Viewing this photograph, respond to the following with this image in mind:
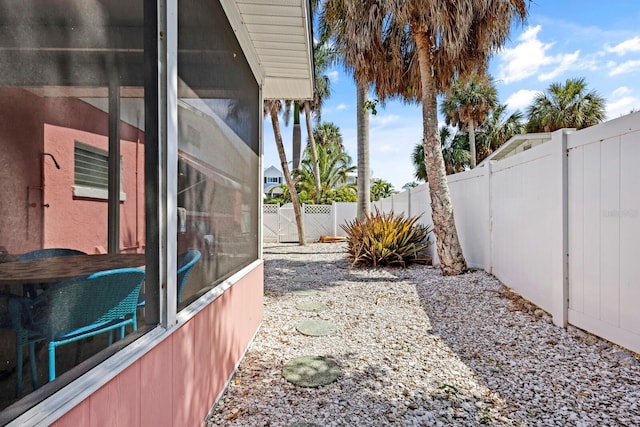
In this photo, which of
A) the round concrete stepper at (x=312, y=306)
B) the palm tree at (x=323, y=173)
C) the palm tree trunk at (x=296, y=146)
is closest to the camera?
the round concrete stepper at (x=312, y=306)

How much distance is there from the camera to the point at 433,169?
613 centimetres

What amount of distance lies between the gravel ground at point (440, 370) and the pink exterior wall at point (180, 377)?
0.28m

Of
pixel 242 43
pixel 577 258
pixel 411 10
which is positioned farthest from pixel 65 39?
pixel 411 10

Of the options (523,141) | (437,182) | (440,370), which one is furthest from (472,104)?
(440,370)

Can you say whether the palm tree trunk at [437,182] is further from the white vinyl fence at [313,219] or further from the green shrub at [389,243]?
the white vinyl fence at [313,219]

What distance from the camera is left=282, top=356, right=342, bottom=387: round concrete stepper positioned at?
8.70 ft

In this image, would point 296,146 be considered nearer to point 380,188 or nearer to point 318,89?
point 380,188

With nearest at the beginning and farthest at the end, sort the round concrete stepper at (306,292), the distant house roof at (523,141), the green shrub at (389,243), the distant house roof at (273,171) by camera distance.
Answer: the round concrete stepper at (306,292) → the green shrub at (389,243) → the distant house roof at (523,141) → the distant house roof at (273,171)

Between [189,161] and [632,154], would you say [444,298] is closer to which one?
[632,154]

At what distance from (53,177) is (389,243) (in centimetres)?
629

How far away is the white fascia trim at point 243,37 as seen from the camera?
2602 mm

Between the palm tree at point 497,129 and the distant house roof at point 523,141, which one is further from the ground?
the palm tree at point 497,129

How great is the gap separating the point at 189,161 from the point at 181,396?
117 centimetres

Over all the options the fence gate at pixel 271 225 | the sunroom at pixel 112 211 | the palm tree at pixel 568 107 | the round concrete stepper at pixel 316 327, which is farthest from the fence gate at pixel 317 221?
the sunroom at pixel 112 211
